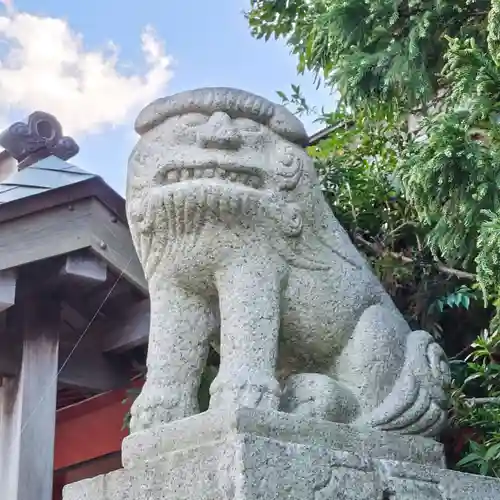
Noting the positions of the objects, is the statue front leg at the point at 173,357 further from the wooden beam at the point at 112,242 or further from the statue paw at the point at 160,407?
the wooden beam at the point at 112,242

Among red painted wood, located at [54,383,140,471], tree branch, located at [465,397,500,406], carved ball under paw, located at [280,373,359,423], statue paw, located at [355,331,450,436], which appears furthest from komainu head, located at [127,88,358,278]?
red painted wood, located at [54,383,140,471]

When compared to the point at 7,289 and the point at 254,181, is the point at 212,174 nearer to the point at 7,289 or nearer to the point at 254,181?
the point at 254,181

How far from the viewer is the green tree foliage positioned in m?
3.13

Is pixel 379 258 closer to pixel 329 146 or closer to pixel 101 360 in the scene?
pixel 329 146

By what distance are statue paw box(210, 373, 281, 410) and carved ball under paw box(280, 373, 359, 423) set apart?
3.5 inches

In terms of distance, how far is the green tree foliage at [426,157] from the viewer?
313cm

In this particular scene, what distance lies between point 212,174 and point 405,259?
6.79 feet

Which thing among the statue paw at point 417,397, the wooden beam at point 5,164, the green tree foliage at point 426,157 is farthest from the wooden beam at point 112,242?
→ the statue paw at point 417,397

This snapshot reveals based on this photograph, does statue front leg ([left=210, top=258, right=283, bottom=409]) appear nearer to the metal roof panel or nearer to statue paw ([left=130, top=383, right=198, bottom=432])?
statue paw ([left=130, top=383, right=198, bottom=432])

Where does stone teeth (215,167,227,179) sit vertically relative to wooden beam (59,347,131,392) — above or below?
below

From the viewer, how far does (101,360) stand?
4.65m

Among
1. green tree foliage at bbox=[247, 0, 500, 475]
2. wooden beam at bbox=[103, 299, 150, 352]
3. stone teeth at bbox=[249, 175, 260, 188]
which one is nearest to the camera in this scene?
stone teeth at bbox=[249, 175, 260, 188]

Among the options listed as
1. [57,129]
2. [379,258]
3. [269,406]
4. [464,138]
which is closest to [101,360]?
[57,129]

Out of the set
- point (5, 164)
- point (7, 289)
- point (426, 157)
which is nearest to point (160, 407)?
point (426, 157)
